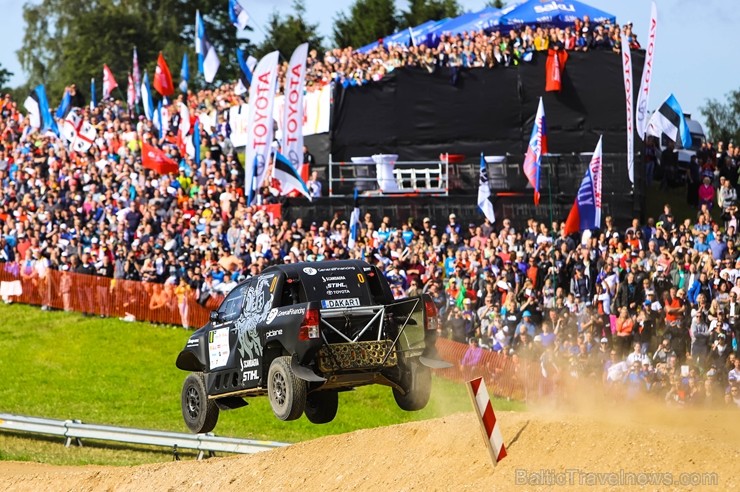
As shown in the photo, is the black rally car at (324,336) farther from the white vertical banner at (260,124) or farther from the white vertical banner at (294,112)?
the white vertical banner at (294,112)

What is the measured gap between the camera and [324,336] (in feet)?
51.0

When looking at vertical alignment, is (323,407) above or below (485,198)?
below

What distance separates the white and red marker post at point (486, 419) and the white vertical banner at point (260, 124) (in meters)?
16.4

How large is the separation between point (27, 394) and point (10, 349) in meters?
3.75

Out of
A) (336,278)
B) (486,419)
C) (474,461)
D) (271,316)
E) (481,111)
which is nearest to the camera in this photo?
(486,419)

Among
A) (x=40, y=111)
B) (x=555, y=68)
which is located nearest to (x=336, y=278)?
(x=555, y=68)

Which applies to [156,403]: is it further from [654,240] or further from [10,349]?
[654,240]

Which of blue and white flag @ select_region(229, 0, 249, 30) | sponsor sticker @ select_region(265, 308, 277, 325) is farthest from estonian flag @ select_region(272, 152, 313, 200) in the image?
sponsor sticker @ select_region(265, 308, 277, 325)

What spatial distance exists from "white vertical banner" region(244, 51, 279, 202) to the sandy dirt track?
11717 millimetres

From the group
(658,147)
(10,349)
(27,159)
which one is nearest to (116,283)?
(10,349)

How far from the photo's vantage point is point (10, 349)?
32.4 m

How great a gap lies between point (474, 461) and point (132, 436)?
422 inches

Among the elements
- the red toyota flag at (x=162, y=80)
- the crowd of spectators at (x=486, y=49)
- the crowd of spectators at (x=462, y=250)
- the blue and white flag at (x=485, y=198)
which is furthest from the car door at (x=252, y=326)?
the red toyota flag at (x=162, y=80)

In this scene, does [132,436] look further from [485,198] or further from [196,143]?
[196,143]
